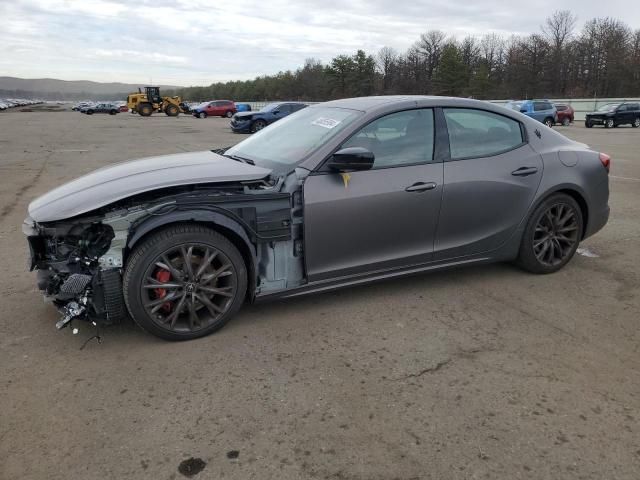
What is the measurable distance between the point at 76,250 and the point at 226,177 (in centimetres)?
105

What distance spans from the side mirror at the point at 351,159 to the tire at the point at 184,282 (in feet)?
2.95

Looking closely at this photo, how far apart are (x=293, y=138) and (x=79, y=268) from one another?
1864 millimetres

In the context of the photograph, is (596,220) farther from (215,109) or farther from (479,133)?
(215,109)

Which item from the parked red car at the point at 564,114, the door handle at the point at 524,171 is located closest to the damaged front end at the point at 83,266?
the door handle at the point at 524,171

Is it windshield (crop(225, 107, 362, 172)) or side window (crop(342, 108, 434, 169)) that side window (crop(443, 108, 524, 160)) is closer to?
side window (crop(342, 108, 434, 169))

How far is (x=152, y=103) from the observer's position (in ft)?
161

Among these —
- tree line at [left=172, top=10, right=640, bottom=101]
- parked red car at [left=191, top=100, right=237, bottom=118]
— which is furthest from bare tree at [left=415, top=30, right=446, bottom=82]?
parked red car at [left=191, top=100, right=237, bottom=118]

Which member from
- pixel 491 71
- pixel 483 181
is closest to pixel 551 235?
pixel 483 181

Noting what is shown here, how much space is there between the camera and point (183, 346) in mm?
3273

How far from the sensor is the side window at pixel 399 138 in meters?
3.75

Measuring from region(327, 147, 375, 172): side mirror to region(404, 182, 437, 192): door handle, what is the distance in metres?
0.42

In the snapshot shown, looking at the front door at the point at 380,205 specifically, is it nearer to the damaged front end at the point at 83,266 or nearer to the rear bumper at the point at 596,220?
the damaged front end at the point at 83,266

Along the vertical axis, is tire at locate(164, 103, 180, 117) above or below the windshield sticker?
above

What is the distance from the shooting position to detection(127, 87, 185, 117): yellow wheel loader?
4869 centimetres
